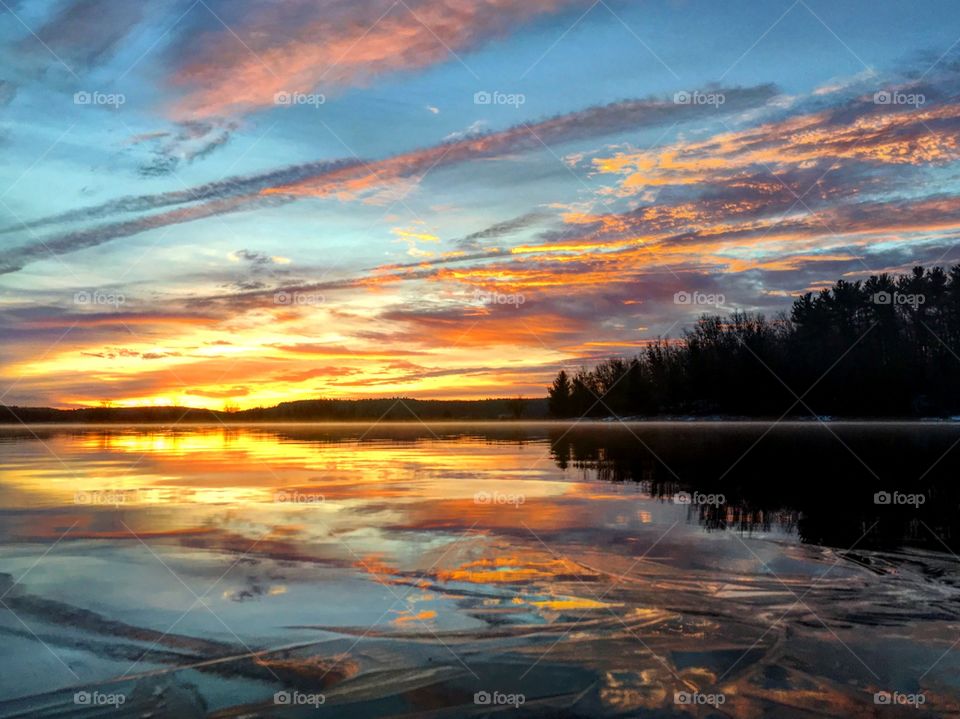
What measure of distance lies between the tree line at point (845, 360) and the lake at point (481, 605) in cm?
10062

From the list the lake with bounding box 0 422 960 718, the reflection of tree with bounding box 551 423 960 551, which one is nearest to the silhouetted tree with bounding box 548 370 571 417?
the reflection of tree with bounding box 551 423 960 551

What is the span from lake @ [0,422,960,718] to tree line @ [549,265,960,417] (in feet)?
330

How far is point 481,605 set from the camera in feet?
29.5

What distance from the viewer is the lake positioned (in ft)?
21.0

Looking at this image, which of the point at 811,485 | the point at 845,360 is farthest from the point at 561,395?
the point at 811,485

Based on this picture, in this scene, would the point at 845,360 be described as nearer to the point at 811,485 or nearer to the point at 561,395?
the point at 561,395

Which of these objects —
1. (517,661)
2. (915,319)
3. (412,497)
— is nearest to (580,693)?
(517,661)

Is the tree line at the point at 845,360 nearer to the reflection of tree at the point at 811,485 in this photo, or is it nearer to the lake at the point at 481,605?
the reflection of tree at the point at 811,485

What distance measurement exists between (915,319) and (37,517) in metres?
131

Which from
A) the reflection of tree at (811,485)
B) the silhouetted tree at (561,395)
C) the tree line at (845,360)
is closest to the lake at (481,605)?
the reflection of tree at (811,485)

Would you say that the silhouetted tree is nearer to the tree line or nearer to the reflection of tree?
the tree line

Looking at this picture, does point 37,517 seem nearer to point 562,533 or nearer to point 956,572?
point 562,533

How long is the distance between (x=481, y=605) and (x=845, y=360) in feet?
390

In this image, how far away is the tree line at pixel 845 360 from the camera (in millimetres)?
111812
